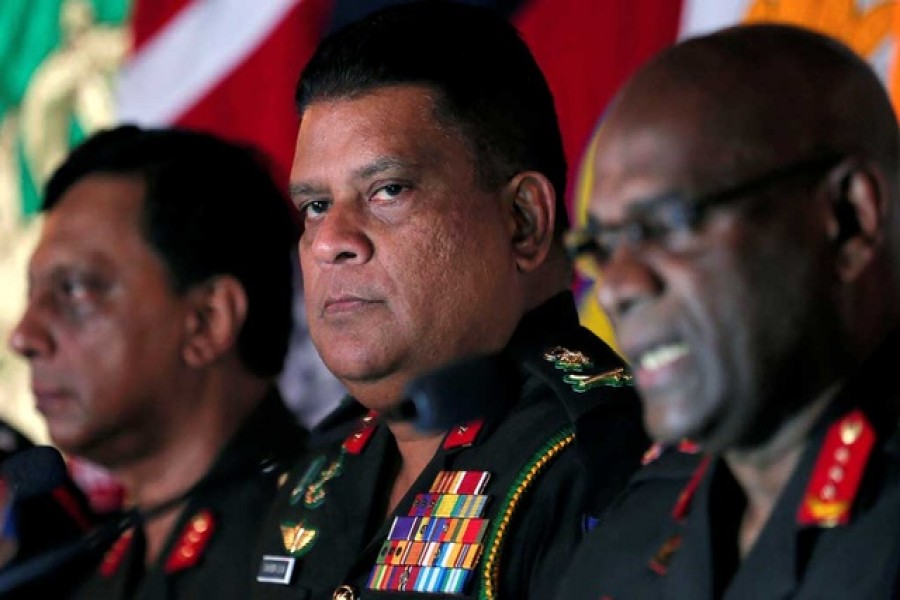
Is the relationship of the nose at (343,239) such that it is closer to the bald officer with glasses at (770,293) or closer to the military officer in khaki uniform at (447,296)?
the military officer in khaki uniform at (447,296)

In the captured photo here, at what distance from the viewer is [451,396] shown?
6.43 feet

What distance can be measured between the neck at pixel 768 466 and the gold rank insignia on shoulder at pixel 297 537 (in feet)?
3.38

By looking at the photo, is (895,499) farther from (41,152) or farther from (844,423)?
(41,152)

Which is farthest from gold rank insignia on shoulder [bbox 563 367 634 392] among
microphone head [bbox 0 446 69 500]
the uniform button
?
microphone head [bbox 0 446 69 500]

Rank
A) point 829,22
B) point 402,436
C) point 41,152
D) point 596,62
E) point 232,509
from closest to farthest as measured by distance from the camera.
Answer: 1. point 402,436
2. point 232,509
3. point 829,22
4. point 596,62
5. point 41,152

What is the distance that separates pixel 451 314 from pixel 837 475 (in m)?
0.87

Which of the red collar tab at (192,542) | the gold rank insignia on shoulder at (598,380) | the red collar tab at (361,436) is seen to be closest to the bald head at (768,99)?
the gold rank insignia on shoulder at (598,380)

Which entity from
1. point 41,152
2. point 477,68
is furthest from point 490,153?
point 41,152

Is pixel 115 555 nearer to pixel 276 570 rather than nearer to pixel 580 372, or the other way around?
pixel 276 570

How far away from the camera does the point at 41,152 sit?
19.1 feet

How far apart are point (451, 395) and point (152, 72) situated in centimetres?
398

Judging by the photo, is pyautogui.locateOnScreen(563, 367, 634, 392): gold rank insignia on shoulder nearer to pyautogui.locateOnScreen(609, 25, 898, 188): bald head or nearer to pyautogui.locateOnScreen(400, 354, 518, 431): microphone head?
pyautogui.locateOnScreen(400, 354, 518, 431): microphone head

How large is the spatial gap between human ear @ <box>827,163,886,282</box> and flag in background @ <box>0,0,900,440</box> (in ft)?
8.55

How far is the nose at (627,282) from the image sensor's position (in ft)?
5.74
